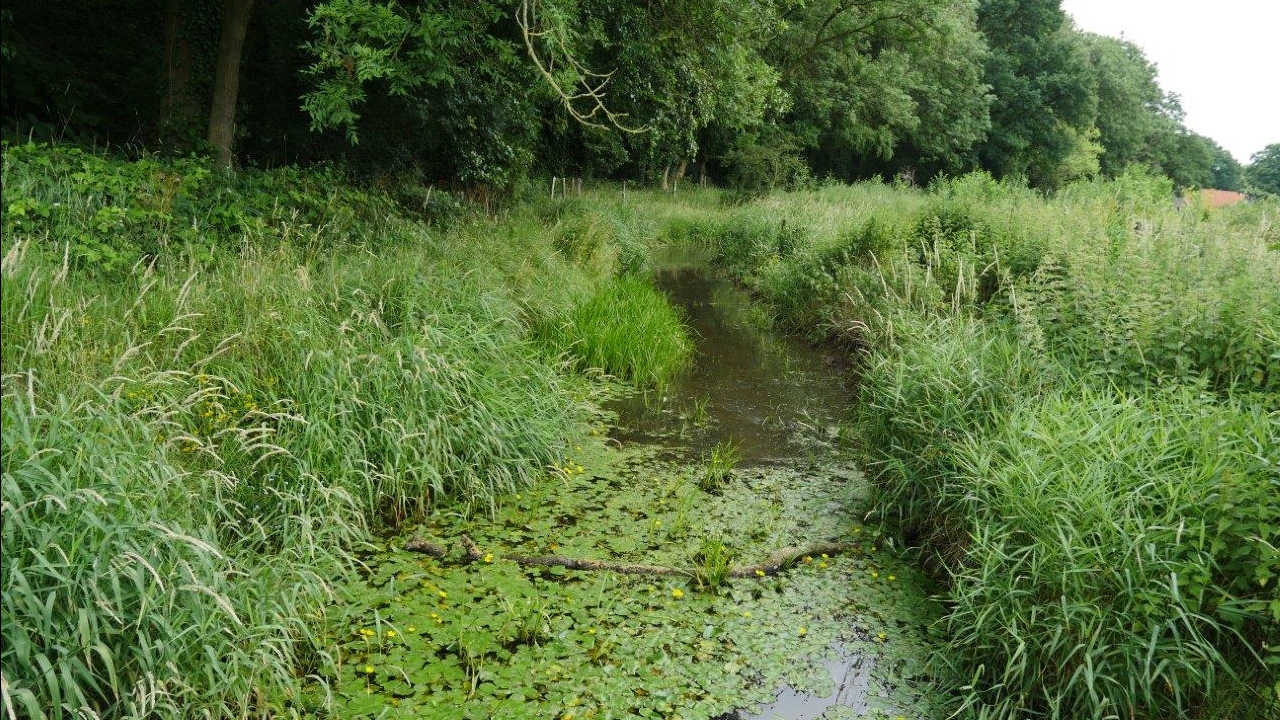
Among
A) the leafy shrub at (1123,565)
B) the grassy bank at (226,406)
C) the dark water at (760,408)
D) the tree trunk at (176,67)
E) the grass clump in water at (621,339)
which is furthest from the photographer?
the tree trunk at (176,67)

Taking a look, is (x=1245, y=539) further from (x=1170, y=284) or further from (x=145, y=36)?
(x=145, y=36)

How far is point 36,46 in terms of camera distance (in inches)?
348

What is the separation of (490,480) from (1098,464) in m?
3.37

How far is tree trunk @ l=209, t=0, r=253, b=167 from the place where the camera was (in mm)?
9023

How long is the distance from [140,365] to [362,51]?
3.65 m

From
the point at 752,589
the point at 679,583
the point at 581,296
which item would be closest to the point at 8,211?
the point at 679,583

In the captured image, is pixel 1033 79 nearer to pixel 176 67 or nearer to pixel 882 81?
pixel 882 81

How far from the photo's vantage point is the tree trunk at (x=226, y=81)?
29.6ft

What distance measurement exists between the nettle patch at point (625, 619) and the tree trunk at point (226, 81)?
21.7 ft

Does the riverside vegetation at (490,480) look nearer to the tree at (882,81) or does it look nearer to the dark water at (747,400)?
the dark water at (747,400)

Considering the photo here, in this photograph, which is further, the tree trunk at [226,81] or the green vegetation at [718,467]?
the tree trunk at [226,81]

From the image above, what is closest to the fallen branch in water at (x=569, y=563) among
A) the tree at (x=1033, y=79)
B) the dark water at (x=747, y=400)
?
the dark water at (x=747, y=400)

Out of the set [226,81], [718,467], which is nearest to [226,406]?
[718,467]

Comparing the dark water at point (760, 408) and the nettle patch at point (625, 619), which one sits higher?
the dark water at point (760, 408)
